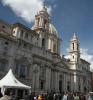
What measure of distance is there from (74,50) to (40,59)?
21.9m

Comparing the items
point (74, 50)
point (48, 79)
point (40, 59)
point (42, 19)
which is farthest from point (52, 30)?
point (48, 79)

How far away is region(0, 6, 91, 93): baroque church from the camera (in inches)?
1468

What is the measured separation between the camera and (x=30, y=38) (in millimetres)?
43469

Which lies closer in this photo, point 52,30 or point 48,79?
point 48,79

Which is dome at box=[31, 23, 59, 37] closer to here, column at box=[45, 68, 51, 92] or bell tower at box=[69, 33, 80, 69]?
bell tower at box=[69, 33, 80, 69]

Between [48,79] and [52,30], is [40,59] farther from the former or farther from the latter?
[52,30]

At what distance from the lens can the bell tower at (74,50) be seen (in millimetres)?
62250

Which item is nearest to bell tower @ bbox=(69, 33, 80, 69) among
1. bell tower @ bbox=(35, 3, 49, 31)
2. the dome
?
the dome

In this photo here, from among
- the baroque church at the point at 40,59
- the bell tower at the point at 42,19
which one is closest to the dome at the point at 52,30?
the baroque church at the point at 40,59

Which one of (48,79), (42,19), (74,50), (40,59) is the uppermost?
(42,19)

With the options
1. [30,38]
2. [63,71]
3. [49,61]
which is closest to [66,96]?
[30,38]

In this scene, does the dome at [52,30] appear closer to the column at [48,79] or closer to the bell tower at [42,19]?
the bell tower at [42,19]

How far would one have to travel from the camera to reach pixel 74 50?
210 ft

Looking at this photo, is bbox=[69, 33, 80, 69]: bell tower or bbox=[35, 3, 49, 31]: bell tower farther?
bbox=[69, 33, 80, 69]: bell tower
